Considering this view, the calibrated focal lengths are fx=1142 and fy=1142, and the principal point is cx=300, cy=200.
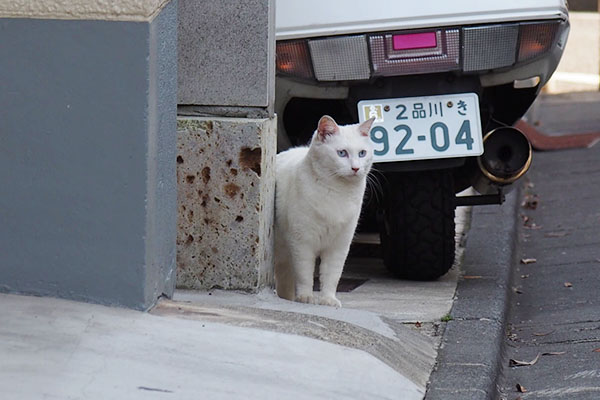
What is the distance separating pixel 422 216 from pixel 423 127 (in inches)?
15.3

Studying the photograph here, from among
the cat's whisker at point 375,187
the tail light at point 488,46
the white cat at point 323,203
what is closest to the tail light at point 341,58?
the white cat at point 323,203

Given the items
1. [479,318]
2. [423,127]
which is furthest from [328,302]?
[423,127]

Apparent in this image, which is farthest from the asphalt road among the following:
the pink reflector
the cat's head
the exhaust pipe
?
the pink reflector

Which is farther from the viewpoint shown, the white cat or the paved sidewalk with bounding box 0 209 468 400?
the white cat

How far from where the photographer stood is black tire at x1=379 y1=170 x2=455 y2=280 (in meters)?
4.84

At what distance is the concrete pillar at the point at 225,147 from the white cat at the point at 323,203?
0.94 ft

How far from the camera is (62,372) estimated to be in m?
2.85

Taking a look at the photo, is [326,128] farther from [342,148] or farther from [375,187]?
[375,187]

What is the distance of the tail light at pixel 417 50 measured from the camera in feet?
15.1

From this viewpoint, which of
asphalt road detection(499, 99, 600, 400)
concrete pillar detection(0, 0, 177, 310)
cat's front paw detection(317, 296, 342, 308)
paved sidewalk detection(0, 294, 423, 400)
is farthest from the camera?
cat's front paw detection(317, 296, 342, 308)

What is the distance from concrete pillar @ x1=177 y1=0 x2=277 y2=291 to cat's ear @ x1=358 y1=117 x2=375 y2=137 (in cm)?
50

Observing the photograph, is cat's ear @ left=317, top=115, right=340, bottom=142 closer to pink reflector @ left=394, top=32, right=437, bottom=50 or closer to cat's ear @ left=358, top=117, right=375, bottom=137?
cat's ear @ left=358, top=117, right=375, bottom=137

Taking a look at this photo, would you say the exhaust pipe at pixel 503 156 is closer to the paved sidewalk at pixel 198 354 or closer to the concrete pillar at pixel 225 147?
the concrete pillar at pixel 225 147

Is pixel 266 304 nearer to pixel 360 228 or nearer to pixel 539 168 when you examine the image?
pixel 360 228
